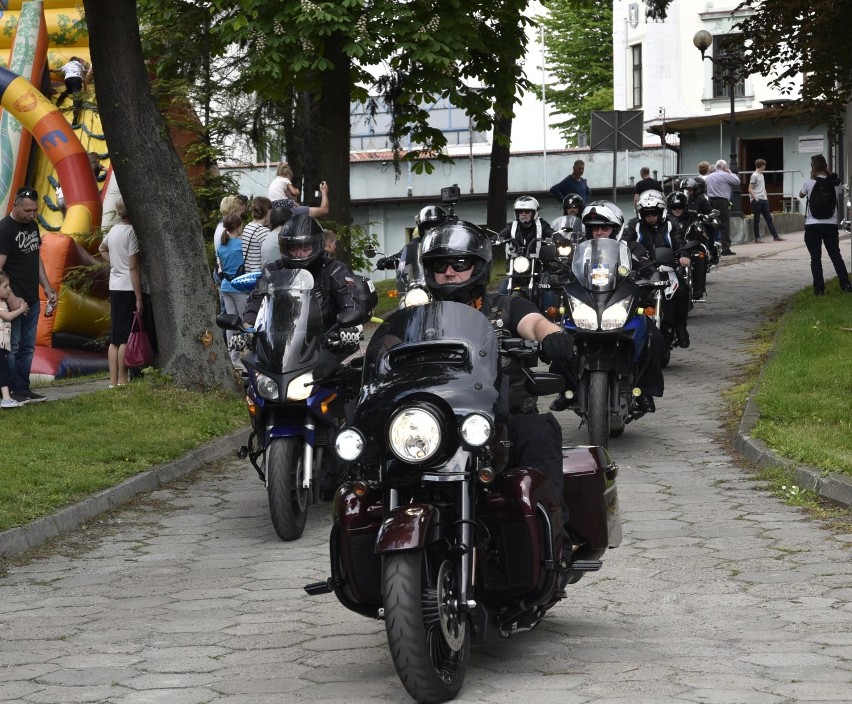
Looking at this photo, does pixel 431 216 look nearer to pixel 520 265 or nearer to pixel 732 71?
pixel 520 265

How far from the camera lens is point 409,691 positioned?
510cm

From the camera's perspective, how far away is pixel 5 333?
13.2 m

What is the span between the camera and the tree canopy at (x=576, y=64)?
63.9 meters

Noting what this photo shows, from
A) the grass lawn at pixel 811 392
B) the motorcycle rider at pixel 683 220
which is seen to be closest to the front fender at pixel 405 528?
the grass lawn at pixel 811 392

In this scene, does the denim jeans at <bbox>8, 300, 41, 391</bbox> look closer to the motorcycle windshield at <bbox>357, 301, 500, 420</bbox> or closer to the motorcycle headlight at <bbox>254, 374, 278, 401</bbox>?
the motorcycle headlight at <bbox>254, 374, 278, 401</bbox>

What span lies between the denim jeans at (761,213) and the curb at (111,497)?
22.4 m

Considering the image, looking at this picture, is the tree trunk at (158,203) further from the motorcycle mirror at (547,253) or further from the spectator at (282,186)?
the motorcycle mirror at (547,253)

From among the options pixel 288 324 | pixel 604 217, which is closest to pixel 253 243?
pixel 604 217

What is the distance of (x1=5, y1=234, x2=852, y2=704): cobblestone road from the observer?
552 cm

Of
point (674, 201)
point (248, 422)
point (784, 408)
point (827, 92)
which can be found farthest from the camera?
point (827, 92)

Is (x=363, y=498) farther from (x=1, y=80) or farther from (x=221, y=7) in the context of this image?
(x=1, y=80)

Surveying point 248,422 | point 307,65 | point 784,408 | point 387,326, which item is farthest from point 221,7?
point 387,326

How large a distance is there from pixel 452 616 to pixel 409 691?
314mm

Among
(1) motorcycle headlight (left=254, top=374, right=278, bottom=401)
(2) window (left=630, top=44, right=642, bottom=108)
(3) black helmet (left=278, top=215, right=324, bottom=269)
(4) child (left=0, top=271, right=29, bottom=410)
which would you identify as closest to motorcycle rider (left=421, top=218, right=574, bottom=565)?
(1) motorcycle headlight (left=254, top=374, right=278, bottom=401)
